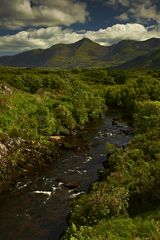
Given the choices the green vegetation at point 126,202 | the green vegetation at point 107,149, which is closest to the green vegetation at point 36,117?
the green vegetation at point 107,149

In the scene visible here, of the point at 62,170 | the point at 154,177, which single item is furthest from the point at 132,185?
the point at 62,170

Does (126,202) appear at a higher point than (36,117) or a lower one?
lower

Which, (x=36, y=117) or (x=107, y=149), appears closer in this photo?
(x=107, y=149)

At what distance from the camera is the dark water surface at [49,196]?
36250 mm

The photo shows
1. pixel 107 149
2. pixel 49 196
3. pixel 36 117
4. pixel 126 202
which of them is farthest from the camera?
pixel 36 117

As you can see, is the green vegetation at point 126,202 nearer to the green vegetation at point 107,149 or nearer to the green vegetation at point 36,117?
the green vegetation at point 107,149

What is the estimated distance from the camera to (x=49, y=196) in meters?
44.4

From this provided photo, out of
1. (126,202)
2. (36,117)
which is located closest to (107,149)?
(36,117)

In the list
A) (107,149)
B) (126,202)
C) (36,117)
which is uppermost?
(36,117)

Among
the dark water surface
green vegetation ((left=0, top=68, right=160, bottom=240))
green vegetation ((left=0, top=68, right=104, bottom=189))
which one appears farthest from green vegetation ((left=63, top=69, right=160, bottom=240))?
green vegetation ((left=0, top=68, right=104, bottom=189))

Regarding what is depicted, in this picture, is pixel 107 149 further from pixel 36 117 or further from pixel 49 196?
pixel 49 196

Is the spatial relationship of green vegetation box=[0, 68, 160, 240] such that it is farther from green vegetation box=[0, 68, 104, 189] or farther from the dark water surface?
the dark water surface

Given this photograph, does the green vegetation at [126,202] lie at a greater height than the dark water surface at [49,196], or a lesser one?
greater

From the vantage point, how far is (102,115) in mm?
103625
